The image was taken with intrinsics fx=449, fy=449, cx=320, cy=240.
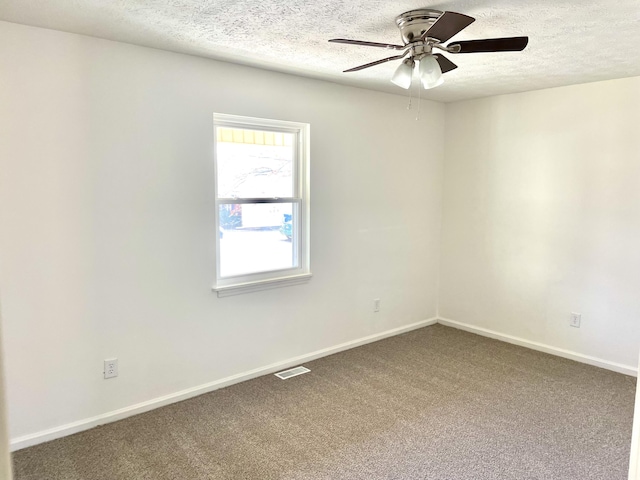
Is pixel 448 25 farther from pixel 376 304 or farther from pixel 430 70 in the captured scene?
pixel 376 304

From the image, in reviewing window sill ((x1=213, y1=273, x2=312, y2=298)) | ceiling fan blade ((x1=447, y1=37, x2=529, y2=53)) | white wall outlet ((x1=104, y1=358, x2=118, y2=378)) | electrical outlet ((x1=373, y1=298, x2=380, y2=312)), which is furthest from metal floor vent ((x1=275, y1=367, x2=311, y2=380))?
ceiling fan blade ((x1=447, y1=37, x2=529, y2=53))

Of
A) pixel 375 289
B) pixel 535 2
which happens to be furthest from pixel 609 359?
pixel 535 2

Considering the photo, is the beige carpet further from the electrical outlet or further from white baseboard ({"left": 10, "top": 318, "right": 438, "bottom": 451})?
the electrical outlet

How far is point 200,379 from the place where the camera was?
10.6 ft

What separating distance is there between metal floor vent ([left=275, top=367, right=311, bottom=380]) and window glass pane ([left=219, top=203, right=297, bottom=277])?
0.84 m

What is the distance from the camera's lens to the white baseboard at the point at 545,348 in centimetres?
370

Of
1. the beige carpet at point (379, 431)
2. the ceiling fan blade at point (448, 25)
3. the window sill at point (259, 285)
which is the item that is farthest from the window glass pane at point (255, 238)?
the ceiling fan blade at point (448, 25)

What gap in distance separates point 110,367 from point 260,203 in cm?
155

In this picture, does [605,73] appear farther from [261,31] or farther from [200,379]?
[200,379]

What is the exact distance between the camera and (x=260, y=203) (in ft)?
11.6

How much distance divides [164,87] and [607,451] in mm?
3459

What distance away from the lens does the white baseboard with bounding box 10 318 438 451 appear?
102 inches

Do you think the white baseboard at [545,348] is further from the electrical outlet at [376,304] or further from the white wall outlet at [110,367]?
the white wall outlet at [110,367]

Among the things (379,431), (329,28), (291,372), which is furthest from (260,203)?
(379,431)
